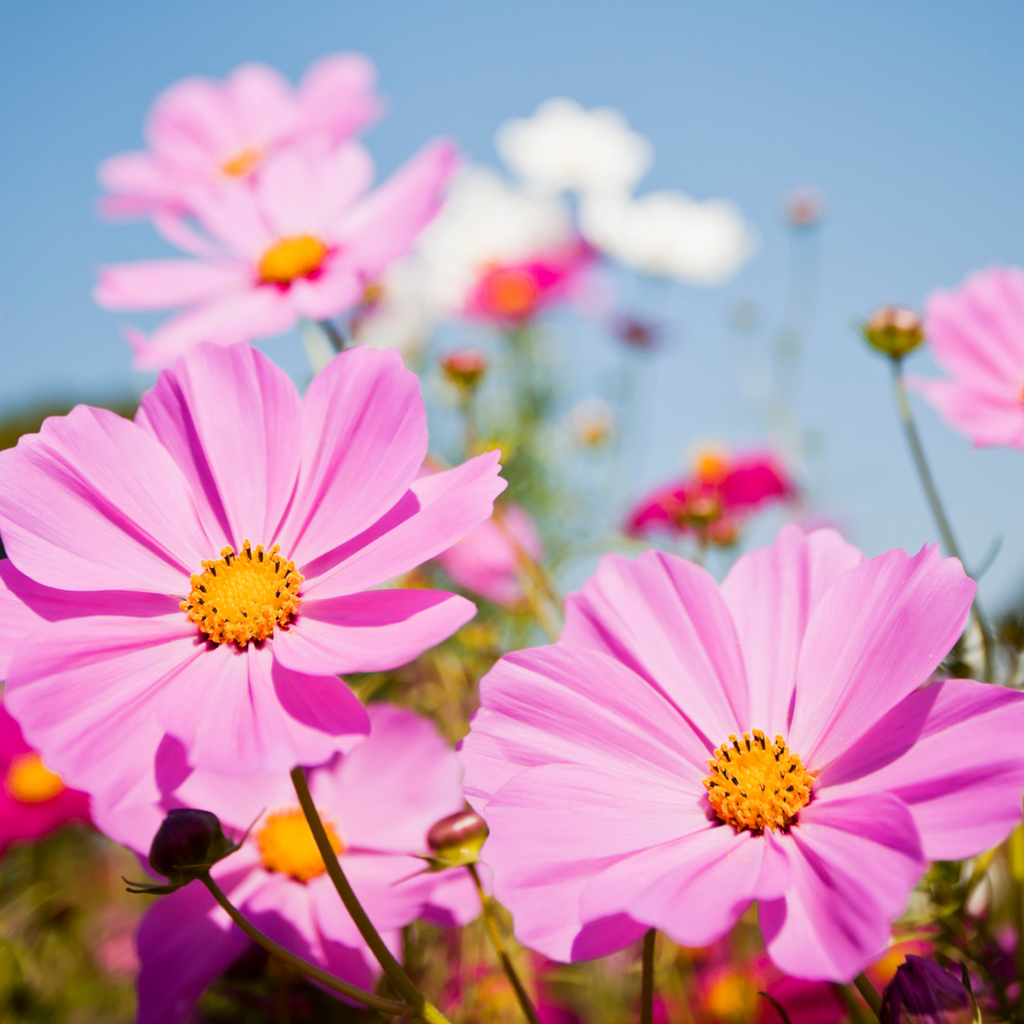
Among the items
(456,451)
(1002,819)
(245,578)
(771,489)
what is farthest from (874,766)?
(456,451)

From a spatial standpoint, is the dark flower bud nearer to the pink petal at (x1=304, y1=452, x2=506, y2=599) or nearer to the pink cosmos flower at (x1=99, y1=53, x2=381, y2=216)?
the pink petal at (x1=304, y1=452, x2=506, y2=599)

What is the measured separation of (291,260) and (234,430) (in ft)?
0.96

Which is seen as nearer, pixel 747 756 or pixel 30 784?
pixel 747 756

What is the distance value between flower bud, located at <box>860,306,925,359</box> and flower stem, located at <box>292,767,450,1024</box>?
0.49 metres

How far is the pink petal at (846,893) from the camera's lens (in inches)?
9.7

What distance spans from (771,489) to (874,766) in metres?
0.87

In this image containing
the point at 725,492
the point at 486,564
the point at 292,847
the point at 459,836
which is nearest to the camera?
the point at 459,836

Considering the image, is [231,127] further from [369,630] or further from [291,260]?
[369,630]

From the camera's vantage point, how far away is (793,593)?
0.38m

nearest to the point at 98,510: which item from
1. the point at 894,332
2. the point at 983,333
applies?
the point at 894,332

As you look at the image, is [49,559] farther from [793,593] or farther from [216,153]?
Result: [216,153]

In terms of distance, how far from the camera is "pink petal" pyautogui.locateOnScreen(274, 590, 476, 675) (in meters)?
0.30

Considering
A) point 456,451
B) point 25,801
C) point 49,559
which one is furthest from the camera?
point 456,451

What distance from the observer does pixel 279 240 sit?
2.26 feet
